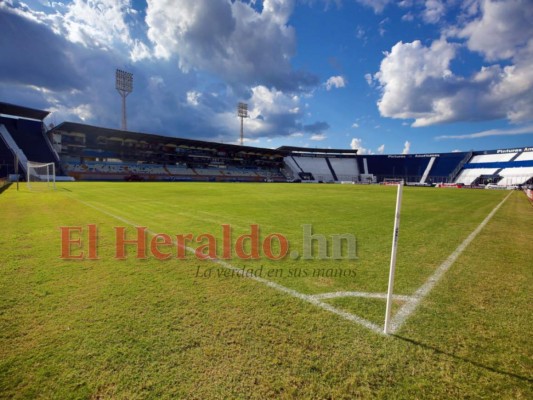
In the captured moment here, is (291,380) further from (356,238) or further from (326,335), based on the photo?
(356,238)

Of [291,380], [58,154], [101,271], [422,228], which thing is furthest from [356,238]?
[58,154]

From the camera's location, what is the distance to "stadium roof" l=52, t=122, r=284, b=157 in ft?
181

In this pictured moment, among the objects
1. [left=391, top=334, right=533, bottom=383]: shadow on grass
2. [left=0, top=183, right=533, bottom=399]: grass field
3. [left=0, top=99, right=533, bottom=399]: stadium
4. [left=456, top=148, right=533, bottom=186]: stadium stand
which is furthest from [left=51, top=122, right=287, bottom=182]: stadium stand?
[left=391, top=334, right=533, bottom=383]: shadow on grass

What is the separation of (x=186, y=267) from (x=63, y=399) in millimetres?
2745

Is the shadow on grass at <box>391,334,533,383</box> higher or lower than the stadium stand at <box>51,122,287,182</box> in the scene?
lower

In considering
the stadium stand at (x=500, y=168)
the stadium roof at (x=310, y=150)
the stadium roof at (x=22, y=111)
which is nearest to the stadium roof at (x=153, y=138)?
the stadium roof at (x=22, y=111)

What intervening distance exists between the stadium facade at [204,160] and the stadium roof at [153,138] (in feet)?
0.57

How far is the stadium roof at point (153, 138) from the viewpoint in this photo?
55.3m

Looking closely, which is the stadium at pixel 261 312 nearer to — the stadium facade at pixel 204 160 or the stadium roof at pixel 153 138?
the stadium facade at pixel 204 160

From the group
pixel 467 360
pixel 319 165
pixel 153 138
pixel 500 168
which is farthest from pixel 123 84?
pixel 500 168

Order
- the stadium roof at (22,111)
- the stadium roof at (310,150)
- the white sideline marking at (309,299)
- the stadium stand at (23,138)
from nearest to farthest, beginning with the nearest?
1. the white sideline marking at (309,299)
2. the stadium stand at (23,138)
3. the stadium roof at (22,111)
4. the stadium roof at (310,150)

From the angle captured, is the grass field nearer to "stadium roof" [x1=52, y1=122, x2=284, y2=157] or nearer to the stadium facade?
the stadium facade

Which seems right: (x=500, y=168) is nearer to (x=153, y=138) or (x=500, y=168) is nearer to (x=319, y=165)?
(x=319, y=165)

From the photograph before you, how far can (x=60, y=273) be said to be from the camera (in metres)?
4.33
